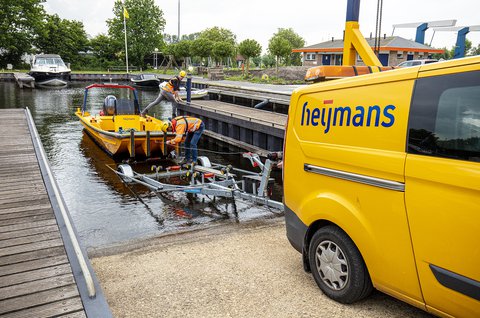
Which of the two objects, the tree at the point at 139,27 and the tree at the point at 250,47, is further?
the tree at the point at 139,27

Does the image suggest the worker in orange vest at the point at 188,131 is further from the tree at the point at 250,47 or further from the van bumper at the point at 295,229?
the tree at the point at 250,47

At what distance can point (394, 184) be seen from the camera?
315 centimetres

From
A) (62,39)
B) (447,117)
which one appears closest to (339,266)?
(447,117)

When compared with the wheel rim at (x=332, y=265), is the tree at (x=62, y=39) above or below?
above

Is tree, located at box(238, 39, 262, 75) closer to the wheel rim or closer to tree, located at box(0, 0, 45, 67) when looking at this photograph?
tree, located at box(0, 0, 45, 67)

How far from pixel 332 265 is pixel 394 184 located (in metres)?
1.08

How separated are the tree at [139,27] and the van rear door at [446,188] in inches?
2909

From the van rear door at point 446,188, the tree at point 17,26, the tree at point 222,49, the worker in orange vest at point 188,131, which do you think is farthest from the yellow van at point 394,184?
the tree at point 17,26

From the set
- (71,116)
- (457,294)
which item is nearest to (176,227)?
(457,294)

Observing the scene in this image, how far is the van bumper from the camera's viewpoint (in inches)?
164

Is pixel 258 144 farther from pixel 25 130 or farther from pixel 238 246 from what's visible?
pixel 238 246

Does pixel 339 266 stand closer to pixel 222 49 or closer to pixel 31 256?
pixel 31 256

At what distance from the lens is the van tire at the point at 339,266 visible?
358 cm

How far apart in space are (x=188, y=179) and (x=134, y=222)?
8.58ft
